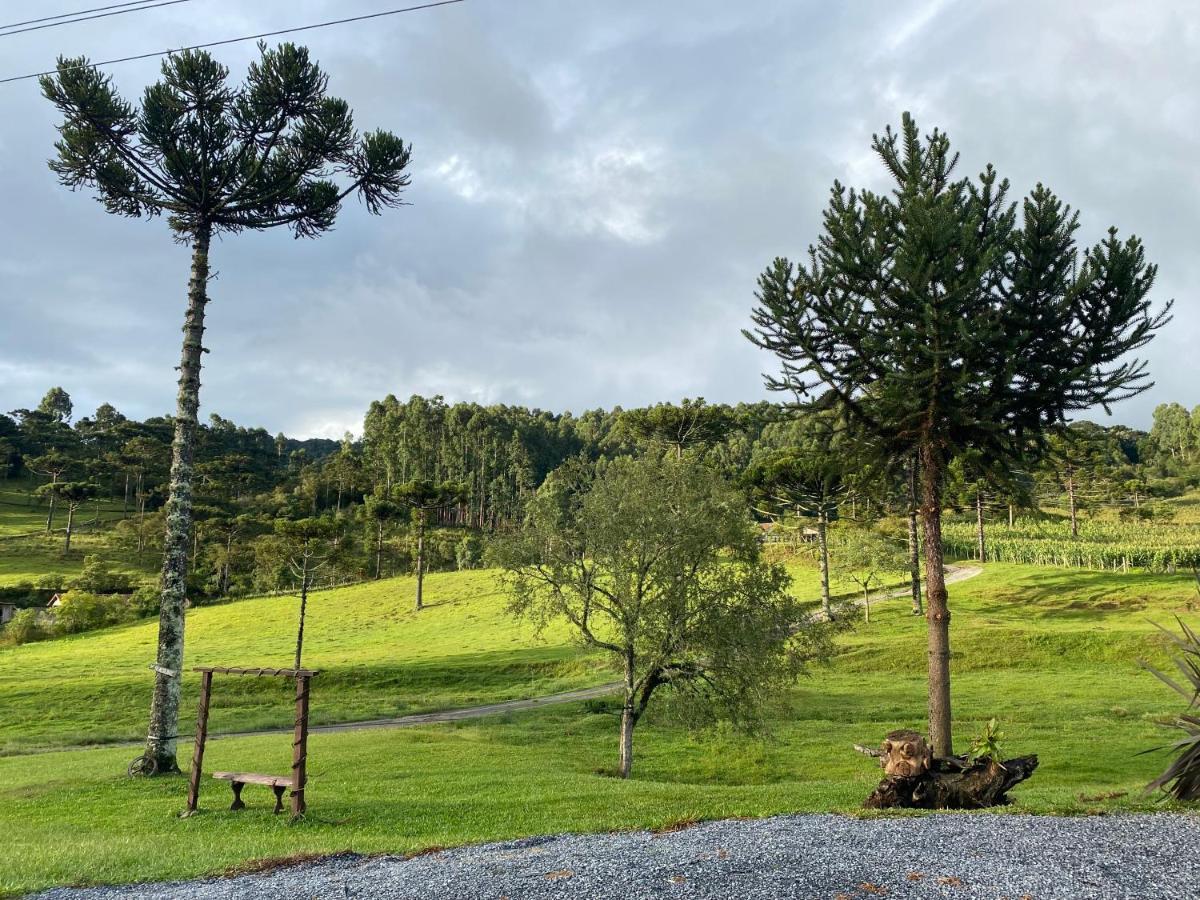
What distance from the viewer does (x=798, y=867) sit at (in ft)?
21.8

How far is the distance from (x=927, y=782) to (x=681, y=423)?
48.2m

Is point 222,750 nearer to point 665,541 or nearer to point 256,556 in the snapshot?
point 665,541

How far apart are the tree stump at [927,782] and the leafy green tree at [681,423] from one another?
46.1m

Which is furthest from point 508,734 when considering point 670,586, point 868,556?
point 868,556

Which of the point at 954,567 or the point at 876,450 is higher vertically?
the point at 876,450

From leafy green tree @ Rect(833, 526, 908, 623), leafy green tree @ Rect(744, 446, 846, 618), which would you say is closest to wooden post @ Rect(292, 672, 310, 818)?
leafy green tree @ Rect(744, 446, 846, 618)

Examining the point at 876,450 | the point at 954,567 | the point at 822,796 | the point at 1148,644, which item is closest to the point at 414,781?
the point at 822,796

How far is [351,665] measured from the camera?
38.0m

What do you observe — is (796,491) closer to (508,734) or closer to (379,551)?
(508,734)

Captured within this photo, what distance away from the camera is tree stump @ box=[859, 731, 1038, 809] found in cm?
1011

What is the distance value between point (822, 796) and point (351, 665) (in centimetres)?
3132

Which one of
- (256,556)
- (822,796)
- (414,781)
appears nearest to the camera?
(822,796)

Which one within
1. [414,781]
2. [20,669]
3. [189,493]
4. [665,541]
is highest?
[189,493]

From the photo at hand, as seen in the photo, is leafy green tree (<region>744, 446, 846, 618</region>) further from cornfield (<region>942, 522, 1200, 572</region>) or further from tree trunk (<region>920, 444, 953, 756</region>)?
tree trunk (<region>920, 444, 953, 756</region>)
